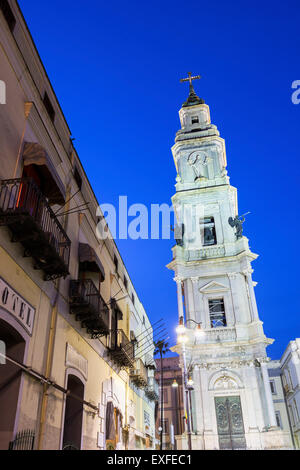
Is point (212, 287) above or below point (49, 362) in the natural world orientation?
above

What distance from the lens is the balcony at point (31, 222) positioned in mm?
7902

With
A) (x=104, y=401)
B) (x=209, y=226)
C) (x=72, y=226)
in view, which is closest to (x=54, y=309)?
(x=72, y=226)

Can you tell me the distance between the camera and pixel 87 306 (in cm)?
1216

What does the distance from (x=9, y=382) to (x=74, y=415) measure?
189 inches

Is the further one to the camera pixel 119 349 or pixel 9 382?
pixel 119 349

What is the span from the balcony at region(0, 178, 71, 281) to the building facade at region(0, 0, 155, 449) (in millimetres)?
23

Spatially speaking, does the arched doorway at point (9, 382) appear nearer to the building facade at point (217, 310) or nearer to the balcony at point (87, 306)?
the balcony at point (87, 306)

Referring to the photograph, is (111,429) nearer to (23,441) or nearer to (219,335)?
(23,441)

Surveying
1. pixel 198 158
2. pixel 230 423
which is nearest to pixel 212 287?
pixel 230 423

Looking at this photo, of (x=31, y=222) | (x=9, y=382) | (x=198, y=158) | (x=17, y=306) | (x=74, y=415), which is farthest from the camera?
(x=198, y=158)

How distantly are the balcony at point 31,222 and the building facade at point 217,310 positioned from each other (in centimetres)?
1117

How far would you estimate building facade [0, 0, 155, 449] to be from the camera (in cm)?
834

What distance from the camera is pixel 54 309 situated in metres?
10.8

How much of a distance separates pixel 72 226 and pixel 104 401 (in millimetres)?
6966
